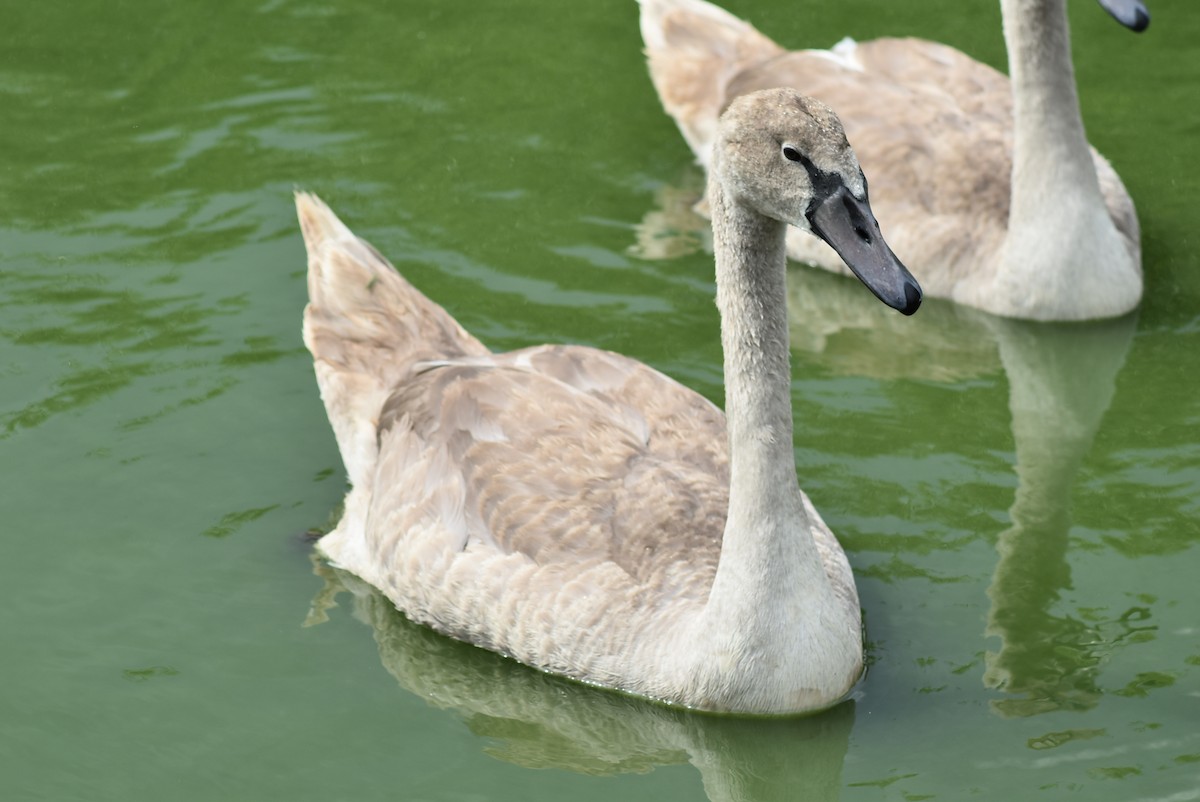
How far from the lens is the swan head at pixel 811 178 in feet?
24.4

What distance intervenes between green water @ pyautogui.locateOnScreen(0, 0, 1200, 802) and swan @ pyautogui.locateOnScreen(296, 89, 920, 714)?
0.80ft

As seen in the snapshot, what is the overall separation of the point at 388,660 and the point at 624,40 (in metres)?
7.41

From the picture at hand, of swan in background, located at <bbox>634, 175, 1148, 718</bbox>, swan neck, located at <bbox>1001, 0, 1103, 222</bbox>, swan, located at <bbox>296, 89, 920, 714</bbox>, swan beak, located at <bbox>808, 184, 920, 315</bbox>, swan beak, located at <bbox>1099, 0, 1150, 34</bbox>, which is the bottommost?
swan in background, located at <bbox>634, 175, 1148, 718</bbox>

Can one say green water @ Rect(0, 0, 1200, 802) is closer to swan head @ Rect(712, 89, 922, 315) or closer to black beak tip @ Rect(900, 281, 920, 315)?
black beak tip @ Rect(900, 281, 920, 315)

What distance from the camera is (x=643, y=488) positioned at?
28.1ft

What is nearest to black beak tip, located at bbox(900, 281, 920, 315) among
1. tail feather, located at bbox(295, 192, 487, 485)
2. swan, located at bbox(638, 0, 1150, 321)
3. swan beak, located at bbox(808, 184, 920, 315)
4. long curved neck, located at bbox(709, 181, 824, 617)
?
swan beak, located at bbox(808, 184, 920, 315)

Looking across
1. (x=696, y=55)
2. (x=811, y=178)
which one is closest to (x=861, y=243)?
(x=811, y=178)

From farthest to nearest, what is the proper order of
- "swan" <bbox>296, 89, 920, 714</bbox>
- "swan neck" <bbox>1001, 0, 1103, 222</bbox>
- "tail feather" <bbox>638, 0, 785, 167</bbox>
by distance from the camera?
1. "tail feather" <bbox>638, 0, 785, 167</bbox>
2. "swan neck" <bbox>1001, 0, 1103, 222</bbox>
3. "swan" <bbox>296, 89, 920, 714</bbox>

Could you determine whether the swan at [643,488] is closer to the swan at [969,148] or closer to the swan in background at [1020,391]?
the swan in background at [1020,391]

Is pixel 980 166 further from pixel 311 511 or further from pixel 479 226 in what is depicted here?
pixel 311 511

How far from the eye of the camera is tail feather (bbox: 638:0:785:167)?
13.3m

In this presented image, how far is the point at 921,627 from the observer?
29.1 feet

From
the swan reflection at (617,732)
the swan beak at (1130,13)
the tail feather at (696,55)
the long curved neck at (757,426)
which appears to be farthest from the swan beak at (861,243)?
the tail feather at (696,55)

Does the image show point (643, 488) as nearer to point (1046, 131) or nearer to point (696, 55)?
point (1046, 131)
